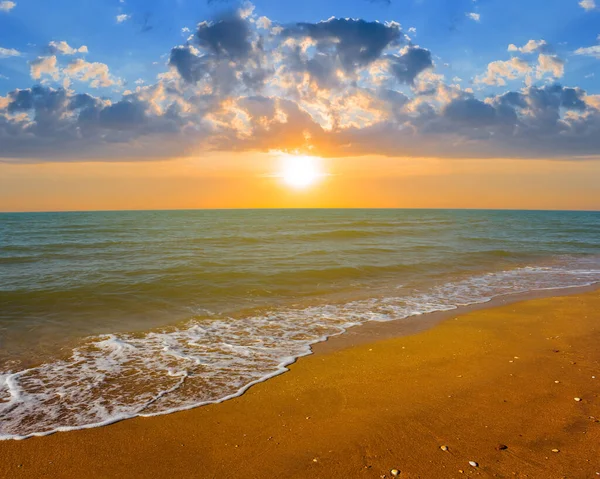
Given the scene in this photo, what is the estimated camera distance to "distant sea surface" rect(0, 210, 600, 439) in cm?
606

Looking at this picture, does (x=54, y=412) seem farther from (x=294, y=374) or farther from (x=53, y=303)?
(x=53, y=303)

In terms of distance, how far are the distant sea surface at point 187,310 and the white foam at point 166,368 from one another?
0.10 feet

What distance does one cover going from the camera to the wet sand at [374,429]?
409 centimetres

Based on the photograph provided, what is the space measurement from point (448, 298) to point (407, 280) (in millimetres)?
3624

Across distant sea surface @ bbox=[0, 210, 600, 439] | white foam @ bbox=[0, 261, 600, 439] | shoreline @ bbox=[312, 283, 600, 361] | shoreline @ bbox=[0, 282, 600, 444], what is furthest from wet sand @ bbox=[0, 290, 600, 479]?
shoreline @ bbox=[312, 283, 600, 361]

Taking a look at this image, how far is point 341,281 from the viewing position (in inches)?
649

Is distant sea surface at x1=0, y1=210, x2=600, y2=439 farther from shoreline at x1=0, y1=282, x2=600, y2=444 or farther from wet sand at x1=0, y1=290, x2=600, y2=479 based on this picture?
wet sand at x1=0, y1=290, x2=600, y2=479

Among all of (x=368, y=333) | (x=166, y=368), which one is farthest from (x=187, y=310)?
(x=368, y=333)

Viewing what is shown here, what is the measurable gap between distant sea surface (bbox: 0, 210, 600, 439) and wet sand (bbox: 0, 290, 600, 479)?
685 millimetres

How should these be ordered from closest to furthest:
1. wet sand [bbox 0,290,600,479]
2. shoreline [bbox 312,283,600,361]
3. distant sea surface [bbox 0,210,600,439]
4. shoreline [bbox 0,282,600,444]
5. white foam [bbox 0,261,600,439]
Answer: wet sand [bbox 0,290,600,479] → shoreline [bbox 0,282,600,444] → white foam [bbox 0,261,600,439] → distant sea surface [bbox 0,210,600,439] → shoreline [bbox 312,283,600,361]

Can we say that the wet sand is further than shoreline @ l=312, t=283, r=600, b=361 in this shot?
No

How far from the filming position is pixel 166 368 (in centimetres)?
704

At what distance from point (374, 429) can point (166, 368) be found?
4.11 metres

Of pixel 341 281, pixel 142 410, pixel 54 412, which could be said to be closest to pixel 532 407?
pixel 142 410
